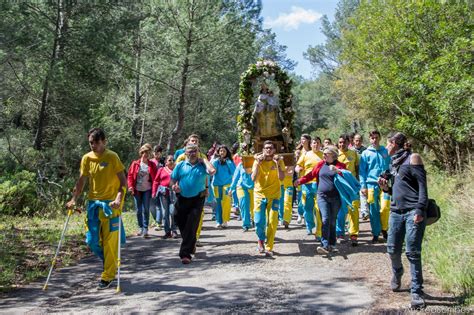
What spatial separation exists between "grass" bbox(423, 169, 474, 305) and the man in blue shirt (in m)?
3.47

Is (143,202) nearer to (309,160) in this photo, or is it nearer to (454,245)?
(309,160)

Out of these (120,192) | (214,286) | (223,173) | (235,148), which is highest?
(235,148)

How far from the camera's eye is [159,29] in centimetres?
2150

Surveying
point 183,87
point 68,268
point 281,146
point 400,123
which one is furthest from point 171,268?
point 183,87

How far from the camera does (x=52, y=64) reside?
13086 millimetres

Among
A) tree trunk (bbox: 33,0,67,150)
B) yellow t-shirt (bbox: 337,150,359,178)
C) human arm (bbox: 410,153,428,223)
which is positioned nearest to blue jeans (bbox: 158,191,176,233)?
yellow t-shirt (bbox: 337,150,359,178)

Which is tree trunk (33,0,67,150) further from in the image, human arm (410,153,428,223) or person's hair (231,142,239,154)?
human arm (410,153,428,223)

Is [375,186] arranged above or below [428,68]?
below

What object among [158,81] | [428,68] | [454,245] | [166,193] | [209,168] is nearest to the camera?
[454,245]

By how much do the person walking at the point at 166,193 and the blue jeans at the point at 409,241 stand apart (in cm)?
481

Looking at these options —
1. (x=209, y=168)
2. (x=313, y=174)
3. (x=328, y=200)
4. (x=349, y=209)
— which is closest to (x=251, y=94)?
(x=313, y=174)

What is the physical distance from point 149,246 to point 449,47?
9.82 metres

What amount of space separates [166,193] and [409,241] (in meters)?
5.41

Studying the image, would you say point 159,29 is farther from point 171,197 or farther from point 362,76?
point 171,197
